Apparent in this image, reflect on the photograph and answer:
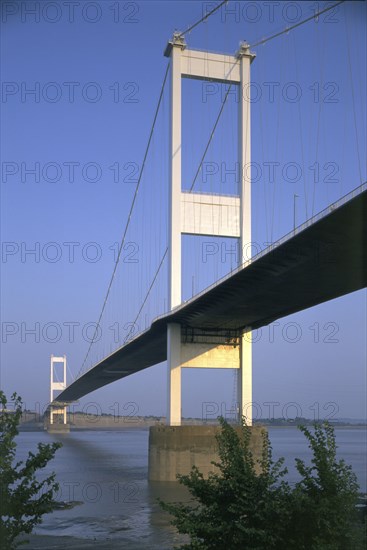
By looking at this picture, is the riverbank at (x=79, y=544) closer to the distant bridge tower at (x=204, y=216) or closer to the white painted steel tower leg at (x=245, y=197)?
the distant bridge tower at (x=204, y=216)

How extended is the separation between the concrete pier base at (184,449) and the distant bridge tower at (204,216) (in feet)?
3.14

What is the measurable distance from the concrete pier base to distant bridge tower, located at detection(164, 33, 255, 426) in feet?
3.14

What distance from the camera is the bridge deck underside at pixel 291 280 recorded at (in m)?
22.7

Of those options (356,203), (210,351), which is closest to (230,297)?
(210,351)

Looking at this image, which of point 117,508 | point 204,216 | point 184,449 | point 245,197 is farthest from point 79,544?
point 245,197

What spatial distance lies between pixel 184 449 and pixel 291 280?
9625 mm

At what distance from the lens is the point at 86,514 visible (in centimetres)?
2712

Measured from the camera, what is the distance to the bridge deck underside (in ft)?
74.5

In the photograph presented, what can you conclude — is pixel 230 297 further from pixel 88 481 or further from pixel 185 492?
pixel 88 481

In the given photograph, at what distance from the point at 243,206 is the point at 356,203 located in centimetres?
1527

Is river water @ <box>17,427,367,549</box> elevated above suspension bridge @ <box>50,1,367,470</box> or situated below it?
below

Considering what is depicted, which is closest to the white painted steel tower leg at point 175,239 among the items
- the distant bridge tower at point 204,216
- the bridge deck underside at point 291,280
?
the distant bridge tower at point 204,216

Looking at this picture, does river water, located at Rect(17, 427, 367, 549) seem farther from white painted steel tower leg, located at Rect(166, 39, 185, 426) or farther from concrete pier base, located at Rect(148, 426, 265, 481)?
white painted steel tower leg, located at Rect(166, 39, 185, 426)

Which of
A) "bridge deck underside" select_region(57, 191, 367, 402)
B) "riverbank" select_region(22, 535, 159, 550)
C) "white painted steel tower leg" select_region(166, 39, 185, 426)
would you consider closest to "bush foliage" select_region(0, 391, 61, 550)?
"riverbank" select_region(22, 535, 159, 550)
